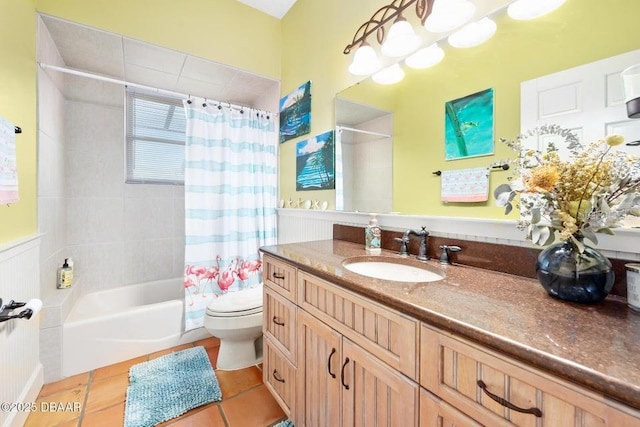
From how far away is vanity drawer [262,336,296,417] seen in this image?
1226 millimetres

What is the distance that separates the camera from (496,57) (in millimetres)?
1069

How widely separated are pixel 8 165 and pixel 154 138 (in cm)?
160

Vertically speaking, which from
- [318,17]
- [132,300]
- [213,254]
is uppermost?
[318,17]

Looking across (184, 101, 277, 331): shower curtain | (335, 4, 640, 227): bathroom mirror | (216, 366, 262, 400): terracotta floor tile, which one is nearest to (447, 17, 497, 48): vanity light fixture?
(335, 4, 640, 227): bathroom mirror

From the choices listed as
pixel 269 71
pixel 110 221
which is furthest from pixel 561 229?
pixel 110 221

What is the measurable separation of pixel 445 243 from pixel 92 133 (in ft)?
9.69

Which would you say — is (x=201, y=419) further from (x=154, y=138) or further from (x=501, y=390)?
(x=154, y=138)

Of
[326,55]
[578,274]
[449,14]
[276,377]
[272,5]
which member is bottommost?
[276,377]

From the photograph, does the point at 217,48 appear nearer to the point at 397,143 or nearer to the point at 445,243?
the point at 397,143

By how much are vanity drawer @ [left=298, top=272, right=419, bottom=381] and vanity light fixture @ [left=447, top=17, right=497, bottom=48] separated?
1.16 m

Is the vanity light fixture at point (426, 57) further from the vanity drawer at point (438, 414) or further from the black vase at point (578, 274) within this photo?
the vanity drawer at point (438, 414)

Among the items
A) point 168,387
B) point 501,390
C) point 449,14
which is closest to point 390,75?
point 449,14

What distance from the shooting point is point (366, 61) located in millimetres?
1556

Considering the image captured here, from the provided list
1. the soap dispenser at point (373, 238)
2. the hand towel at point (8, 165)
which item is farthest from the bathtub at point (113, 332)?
the soap dispenser at point (373, 238)
